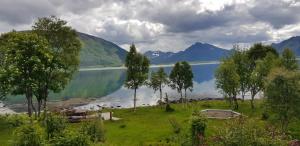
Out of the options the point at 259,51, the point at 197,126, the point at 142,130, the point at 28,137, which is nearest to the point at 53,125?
the point at 28,137

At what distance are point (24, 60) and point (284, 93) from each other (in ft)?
136

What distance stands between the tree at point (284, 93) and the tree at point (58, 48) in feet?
128

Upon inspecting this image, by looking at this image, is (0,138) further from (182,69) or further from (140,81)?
(182,69)

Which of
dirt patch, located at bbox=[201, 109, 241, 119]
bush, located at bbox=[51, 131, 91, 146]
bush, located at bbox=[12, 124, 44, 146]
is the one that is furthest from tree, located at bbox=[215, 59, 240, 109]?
bush, located at bbox=[12, 124, 44, 146]

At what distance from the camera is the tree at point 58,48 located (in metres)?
71.5

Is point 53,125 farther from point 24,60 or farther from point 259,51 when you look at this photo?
point 259,51

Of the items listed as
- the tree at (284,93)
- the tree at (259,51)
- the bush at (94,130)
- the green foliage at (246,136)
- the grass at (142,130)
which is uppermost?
the tree at (259,51)

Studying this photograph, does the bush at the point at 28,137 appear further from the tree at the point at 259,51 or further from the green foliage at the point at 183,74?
the tree at the point at 259,51

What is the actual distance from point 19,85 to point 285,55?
70947 millimetres

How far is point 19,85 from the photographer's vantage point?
63.5 metres

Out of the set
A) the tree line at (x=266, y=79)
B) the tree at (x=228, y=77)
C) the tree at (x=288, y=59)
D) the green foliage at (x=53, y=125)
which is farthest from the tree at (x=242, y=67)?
the green foliage at (x=53, y=125)

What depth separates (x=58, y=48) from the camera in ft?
242

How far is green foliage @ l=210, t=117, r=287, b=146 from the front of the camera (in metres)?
29.9

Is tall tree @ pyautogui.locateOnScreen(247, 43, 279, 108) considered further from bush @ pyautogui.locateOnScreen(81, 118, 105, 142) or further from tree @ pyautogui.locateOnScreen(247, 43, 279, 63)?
bush @ pyautogui.locateOnScreen(81, 118, 105, 142)
